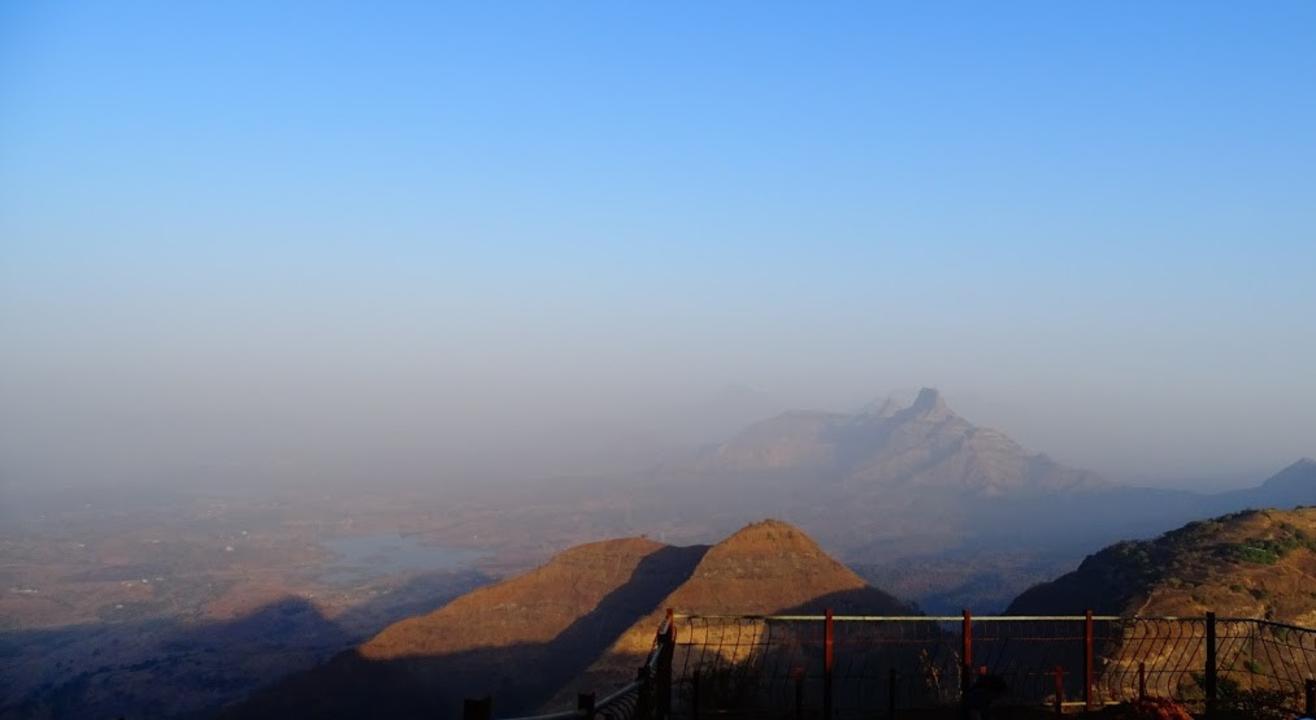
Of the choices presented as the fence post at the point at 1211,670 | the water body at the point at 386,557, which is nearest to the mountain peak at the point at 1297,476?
the water body at the point at 386,557

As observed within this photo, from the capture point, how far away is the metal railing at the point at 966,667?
11.6m

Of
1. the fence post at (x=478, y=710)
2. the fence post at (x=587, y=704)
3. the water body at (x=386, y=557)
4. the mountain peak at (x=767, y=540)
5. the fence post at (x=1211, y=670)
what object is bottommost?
the water body at (x=386, y=557)

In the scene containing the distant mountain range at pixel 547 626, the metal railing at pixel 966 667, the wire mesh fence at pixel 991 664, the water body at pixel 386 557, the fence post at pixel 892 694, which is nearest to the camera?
the metal railing at pixel 966 667

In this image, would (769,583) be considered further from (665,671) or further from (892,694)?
(665,671)

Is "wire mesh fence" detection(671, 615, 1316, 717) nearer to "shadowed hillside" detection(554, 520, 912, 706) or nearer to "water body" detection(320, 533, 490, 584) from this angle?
"shadowed hillside" detection(554, 520, 912, 706)

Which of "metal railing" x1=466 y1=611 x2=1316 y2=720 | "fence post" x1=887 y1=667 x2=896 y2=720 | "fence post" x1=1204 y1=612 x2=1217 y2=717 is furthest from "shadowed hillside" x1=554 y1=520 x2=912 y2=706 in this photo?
"fence post" x1=1204 y1=612 x2=1217 y2=717

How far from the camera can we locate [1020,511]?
192875mm

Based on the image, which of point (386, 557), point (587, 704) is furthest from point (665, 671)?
point (386, 557)

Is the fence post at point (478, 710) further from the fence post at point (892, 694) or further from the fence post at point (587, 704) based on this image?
the fence post at point (892, 694)

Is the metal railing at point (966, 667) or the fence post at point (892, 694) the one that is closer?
the metal railing at point (966, 667)

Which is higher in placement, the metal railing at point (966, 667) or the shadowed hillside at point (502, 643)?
the metal railing at point (966, 667)

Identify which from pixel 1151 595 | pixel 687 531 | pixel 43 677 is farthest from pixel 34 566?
pixel 1151 595

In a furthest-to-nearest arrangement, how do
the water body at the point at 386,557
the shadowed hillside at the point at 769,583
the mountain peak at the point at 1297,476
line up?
the mountain peak at the point at 1297,476
the water body at the point at 386,557
the shadowed hillside at the point at 769,583

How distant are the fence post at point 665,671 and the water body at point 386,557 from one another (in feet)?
415
